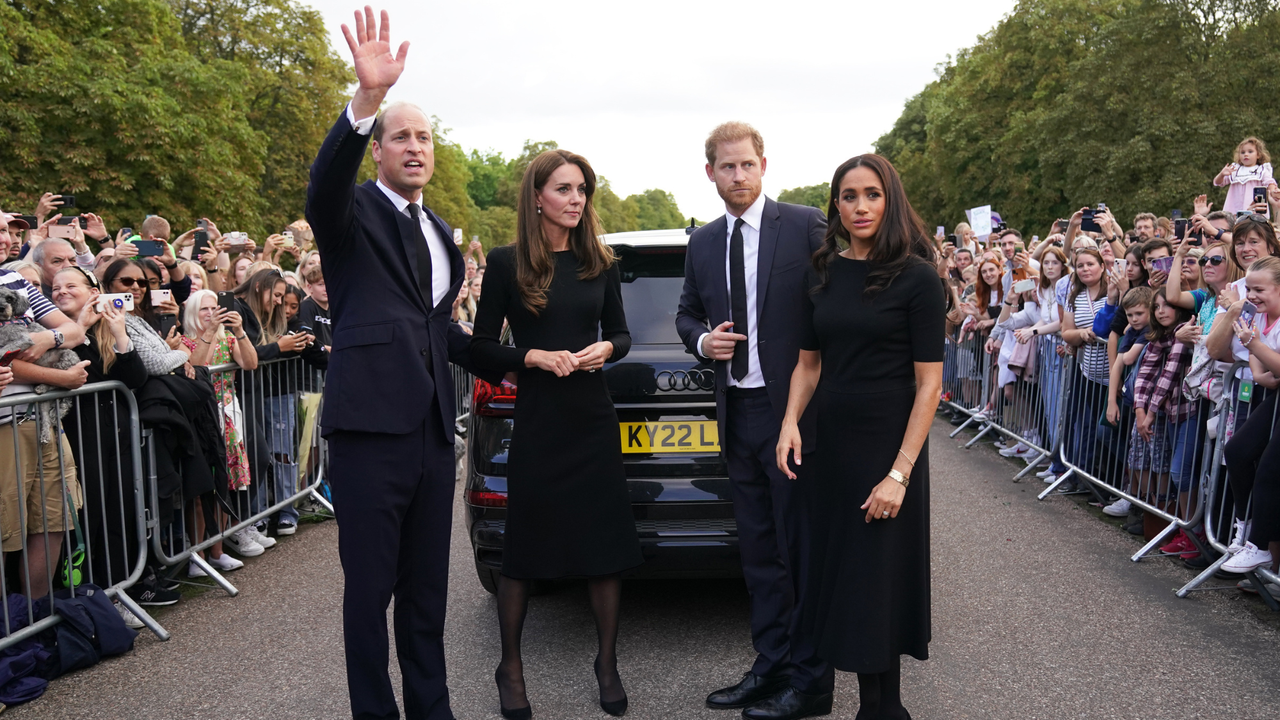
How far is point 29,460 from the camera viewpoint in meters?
4.88

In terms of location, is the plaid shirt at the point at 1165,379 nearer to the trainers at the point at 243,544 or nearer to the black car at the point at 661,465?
the black car at the point at 661,465

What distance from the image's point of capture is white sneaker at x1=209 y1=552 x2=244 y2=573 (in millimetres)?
6316

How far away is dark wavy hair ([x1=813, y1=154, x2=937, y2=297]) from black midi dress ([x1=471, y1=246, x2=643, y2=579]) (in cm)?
104

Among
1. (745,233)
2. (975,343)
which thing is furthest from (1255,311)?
(975,343)

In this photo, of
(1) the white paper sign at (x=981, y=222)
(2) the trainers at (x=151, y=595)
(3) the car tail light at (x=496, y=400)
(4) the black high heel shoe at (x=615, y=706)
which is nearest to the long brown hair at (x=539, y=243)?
(3) the car tail light at (x=496, y=400)

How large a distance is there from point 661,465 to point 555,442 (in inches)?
29.4

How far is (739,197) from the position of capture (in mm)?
Result: 4121

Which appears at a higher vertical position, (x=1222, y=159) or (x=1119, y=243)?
(x=1222, y=159)

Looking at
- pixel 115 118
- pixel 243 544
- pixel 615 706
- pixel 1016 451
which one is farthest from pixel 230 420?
pixel 115 118

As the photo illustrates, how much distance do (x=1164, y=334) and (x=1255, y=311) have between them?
44.2 inches

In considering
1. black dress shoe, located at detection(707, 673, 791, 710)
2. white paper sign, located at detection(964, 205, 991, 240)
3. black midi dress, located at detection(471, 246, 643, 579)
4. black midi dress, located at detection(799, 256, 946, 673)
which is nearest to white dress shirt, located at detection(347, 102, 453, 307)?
black midi dress, located at detection(471, 246, 643, 579)

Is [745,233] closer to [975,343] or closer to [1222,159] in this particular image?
[975,343]

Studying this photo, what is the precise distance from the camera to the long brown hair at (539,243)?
13.2 feet

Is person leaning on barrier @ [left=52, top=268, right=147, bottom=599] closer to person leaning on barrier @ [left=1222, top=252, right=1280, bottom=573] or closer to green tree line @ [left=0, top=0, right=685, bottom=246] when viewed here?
person leaning on barrier @ [left=1222, top=252, right=1280, bottom=573]
